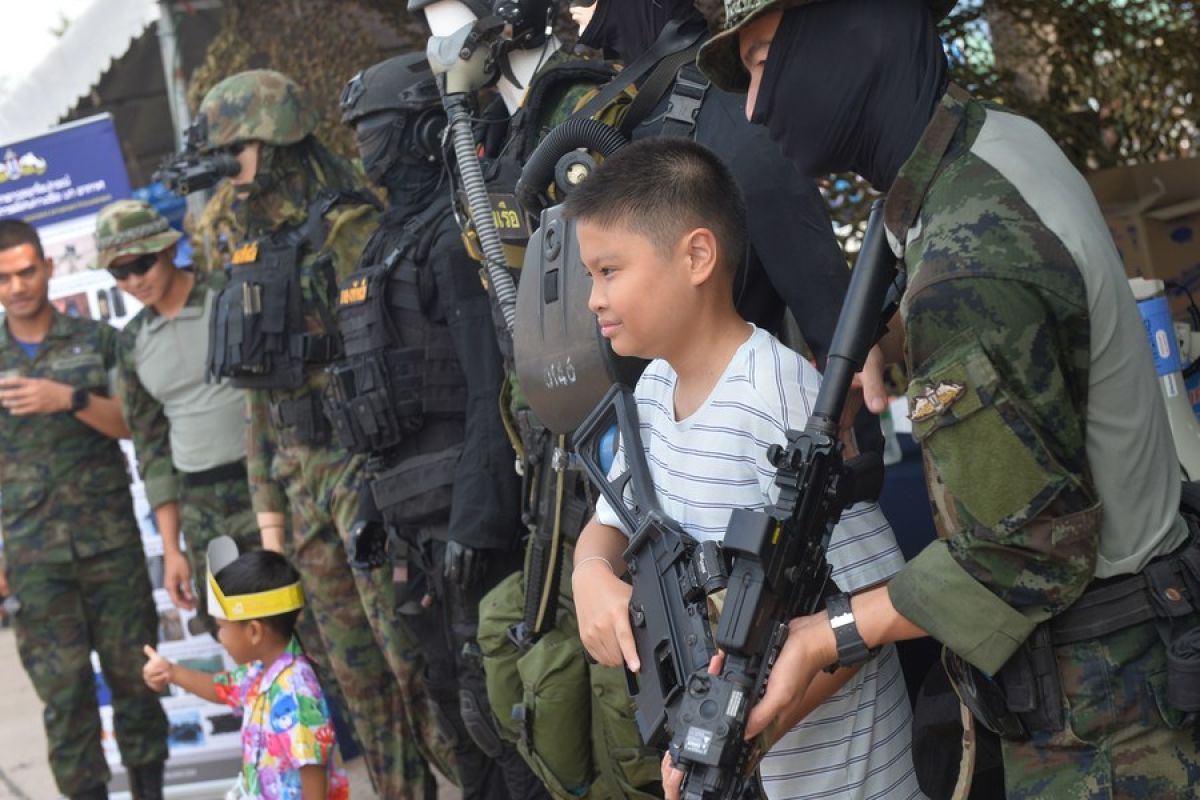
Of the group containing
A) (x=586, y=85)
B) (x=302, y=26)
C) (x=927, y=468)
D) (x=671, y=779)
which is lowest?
(x=671, y=779)

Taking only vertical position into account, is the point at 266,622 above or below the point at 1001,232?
below

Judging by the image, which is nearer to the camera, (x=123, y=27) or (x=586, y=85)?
(x=586, y=85)

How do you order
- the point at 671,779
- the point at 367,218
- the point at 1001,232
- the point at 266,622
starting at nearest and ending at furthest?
the point at 1001,232
the point at 671,779
the point at 266,622
the point at 367,218

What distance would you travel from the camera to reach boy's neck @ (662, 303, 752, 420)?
6.73 ft

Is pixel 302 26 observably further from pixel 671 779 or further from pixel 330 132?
pixel 671 779

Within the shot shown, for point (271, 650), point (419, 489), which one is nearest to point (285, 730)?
point (271, 650)

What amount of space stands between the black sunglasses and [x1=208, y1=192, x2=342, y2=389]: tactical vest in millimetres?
741

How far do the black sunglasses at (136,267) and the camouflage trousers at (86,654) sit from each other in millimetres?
1026

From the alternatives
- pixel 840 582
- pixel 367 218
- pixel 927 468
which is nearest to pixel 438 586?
pixel 367 218

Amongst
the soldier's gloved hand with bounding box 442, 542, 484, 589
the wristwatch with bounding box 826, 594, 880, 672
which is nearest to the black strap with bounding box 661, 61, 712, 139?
the wristwatch with bounding box 826, 594, 880, 672

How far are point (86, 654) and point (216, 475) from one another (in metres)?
0.85

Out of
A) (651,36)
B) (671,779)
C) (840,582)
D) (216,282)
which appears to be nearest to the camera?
(671,779)

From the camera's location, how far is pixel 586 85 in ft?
9.47

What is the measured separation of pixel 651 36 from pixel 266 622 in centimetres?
169
